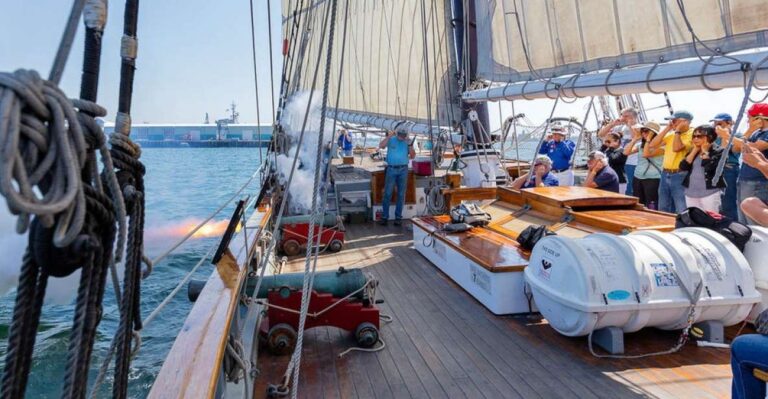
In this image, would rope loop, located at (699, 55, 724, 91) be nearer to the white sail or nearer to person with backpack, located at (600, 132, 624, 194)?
the white sail

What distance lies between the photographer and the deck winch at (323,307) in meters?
3.14

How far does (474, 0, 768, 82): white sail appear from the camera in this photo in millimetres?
2961

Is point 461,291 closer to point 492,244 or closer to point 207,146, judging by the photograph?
point 492,244

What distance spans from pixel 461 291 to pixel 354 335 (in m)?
1.35

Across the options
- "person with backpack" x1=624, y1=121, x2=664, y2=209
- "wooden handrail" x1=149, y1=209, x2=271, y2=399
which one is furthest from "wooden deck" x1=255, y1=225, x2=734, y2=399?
"person with backpack" x1=624, y1=121, x2=664, y2=209

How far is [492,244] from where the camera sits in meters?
4.40

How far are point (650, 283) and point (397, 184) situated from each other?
197 inches

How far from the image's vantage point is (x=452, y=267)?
4.72m

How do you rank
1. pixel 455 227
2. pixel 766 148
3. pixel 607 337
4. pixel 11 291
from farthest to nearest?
pixel 11 291 < pixel 455 227 < pixel 766 148 < pixel 607 337

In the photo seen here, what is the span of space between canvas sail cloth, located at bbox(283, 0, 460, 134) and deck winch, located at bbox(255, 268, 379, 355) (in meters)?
4.16

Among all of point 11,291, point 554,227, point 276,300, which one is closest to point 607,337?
point 554,227

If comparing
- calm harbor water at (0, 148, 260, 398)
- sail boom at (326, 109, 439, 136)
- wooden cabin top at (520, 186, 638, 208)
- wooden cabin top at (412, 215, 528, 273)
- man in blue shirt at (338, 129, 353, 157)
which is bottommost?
calm harbor water at (0, 148, 260, 398)

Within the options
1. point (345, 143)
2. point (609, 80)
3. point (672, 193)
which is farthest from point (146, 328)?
point (345, 143)

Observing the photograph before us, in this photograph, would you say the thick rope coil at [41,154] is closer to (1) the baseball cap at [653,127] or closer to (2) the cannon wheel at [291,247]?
(2) the cannon wheel at [291,247]
